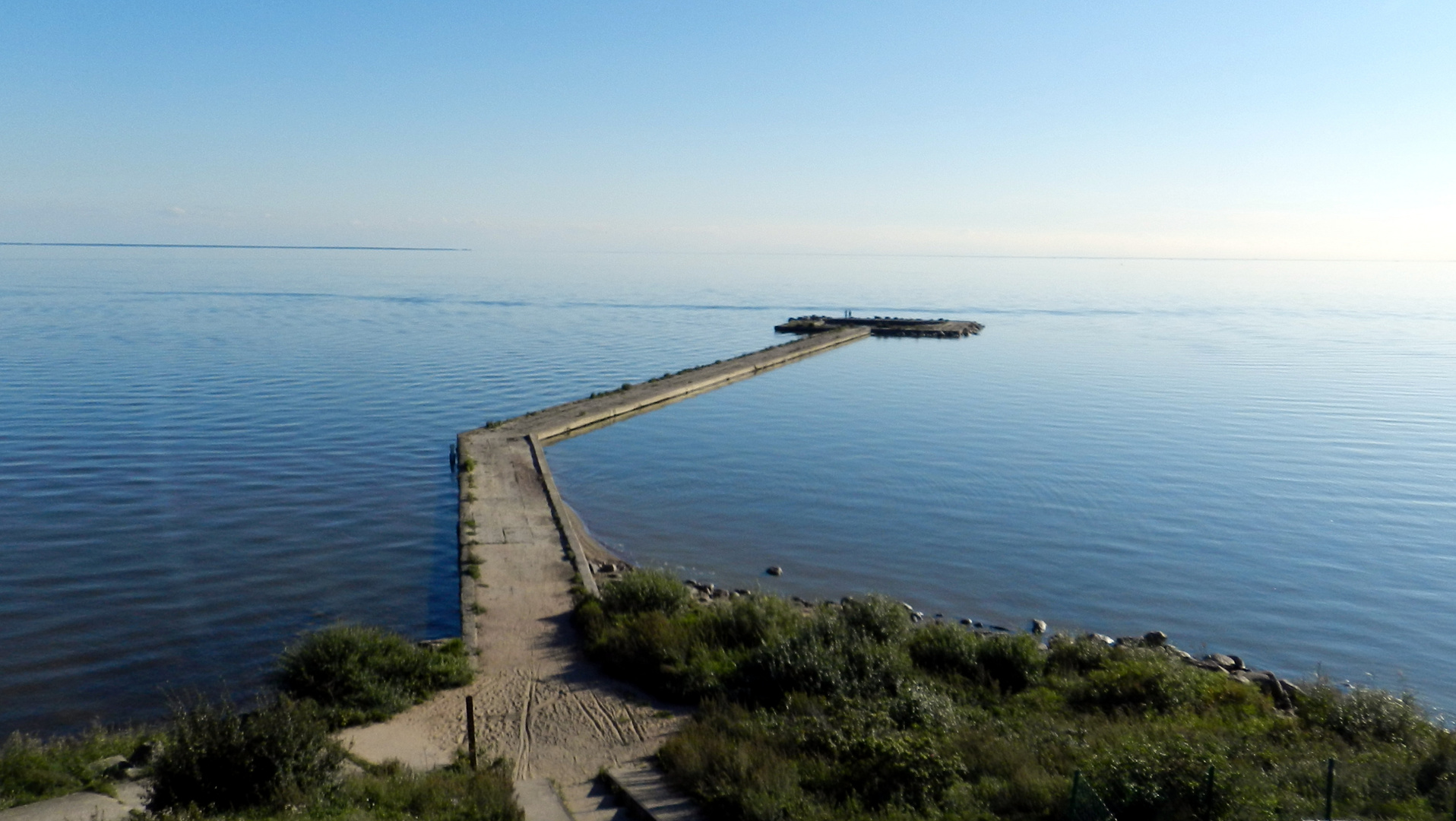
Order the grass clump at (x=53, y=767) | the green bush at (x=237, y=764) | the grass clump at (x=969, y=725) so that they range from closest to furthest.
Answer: the grass clump at (x=969, y=725)
the green bush at (x=237, y=764)
the grass clump at (x=53, y=767)

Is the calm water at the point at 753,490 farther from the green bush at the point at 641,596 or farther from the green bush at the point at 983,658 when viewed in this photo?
the green bush at the point at 983,658

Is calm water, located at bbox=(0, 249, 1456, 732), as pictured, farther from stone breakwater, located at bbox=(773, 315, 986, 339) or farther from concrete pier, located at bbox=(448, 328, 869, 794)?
stone breakwater, located at bbox=(773, 315, 986, 339)

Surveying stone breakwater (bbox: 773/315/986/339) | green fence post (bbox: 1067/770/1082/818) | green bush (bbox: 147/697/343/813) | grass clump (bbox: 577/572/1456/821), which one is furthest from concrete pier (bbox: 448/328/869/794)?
stone breakwater (bbox: 773/315/986/339)

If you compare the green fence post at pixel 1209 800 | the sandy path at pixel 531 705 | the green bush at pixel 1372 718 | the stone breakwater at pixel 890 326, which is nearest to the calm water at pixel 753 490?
the sandy path at pixel 531 705

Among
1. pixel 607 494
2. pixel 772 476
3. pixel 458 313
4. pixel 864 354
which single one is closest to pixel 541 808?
pixel 607 494

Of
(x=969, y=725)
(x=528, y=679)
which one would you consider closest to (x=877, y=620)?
(x=969, y=725)

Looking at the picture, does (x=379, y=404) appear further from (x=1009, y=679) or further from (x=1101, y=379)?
(x=1101, y=379)
